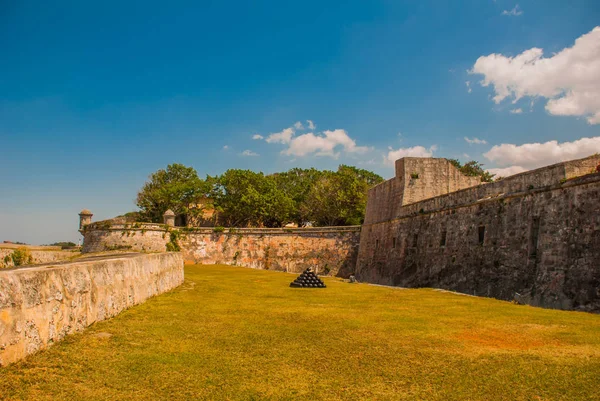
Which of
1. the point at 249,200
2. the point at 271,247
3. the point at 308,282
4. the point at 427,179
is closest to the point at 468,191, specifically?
the point at 427,179

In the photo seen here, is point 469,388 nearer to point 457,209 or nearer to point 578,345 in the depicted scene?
point 578,345

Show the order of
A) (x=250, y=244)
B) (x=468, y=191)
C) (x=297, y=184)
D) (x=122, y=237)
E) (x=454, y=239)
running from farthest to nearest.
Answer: (x=297, y=184)
(x=250, y=244)
(x=122, y=237)
(x=454, y=239)
(x=468, y=191)

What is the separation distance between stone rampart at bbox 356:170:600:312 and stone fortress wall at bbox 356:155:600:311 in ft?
0.10

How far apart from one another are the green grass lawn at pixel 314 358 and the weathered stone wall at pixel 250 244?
2627 centimetres

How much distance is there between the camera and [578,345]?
5973mm

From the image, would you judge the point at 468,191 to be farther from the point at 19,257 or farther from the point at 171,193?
the point at 171,193

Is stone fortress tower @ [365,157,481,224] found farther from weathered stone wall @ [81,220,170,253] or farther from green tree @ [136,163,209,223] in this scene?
green tree @ [136,163,209,223]

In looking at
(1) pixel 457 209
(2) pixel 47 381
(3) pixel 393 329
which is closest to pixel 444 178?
(1) pixel 457 209

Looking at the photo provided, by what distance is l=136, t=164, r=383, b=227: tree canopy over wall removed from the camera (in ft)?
158

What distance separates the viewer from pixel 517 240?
1434 cm

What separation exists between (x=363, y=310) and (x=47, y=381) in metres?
6.38

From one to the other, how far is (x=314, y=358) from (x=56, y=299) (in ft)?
10.7

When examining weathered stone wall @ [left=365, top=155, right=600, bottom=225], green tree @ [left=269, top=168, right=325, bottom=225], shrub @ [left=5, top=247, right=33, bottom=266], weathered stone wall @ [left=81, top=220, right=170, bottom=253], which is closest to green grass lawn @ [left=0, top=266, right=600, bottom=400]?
weathered stone wall @ [left=365, top=155, right=600, bottom=225]

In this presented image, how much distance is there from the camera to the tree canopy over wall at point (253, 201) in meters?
48.2
